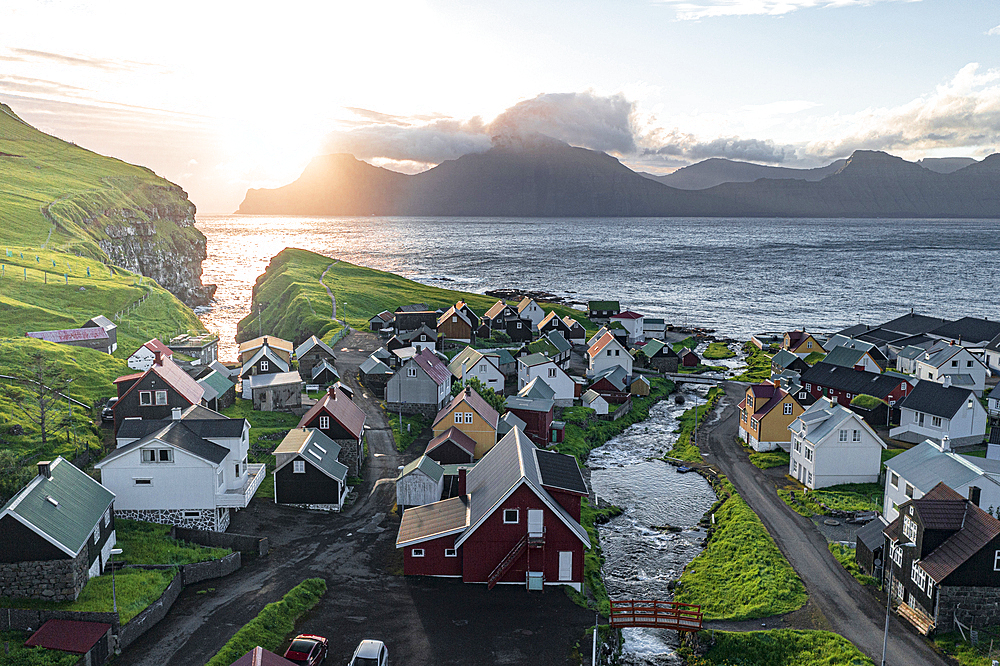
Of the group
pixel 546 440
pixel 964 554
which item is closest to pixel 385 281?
pixel 546 440

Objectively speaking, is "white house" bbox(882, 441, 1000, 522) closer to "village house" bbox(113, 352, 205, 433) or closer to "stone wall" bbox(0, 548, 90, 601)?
"stone wall" bbox(0, 548, 90, 601)

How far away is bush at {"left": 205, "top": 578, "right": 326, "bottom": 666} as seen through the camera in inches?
1055

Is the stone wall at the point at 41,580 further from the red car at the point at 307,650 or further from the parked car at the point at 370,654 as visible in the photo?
the parked car at the point at 370,654

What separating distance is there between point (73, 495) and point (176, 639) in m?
10.3

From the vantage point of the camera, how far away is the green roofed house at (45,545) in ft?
95.5

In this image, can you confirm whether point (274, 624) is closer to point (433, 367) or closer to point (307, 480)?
point (307, 480)

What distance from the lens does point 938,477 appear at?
38.4 meters

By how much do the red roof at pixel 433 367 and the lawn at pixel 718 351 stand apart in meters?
47.1

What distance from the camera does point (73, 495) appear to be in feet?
108

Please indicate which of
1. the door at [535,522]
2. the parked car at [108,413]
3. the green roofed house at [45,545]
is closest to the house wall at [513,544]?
the door at [535,522]

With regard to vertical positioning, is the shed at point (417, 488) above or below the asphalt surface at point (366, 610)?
above

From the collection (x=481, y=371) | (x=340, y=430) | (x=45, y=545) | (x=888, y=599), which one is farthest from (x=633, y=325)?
(x=45, y=545)

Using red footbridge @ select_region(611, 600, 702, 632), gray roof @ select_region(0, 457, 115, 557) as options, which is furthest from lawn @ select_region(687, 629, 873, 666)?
gray roof @ select_region(0, 457, 115, 557)

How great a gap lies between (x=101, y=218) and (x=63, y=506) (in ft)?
443
